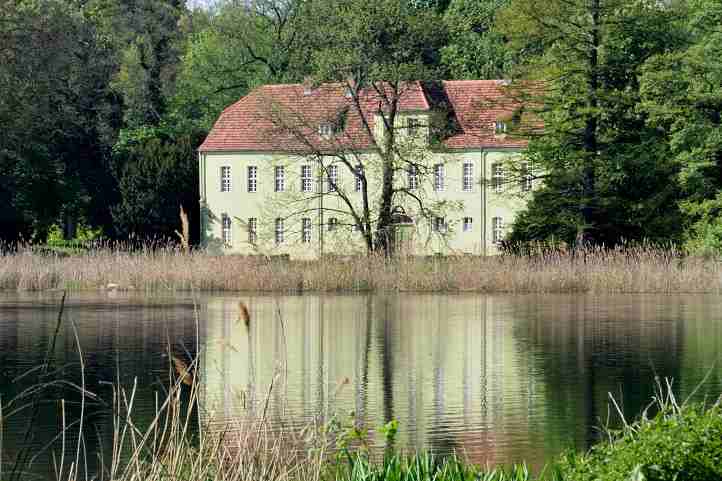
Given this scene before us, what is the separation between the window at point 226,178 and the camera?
2346 inches

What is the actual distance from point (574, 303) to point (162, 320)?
9023 millimetres

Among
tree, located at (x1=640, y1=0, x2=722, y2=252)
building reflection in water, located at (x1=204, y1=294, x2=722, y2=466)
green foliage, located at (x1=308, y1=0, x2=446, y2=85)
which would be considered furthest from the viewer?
green foliage, located at (x1=308, y1=0, x2=446, y2=85)

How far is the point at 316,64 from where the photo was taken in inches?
1687

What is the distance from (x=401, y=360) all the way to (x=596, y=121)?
79.3ft

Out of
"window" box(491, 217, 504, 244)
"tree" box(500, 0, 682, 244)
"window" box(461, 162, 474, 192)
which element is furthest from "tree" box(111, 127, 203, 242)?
"tree" box(500, 0, 682, 244)

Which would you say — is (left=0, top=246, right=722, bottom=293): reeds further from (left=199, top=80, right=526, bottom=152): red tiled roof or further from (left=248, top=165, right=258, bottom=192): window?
(left=248, top=165, right=258, bottom=192): window

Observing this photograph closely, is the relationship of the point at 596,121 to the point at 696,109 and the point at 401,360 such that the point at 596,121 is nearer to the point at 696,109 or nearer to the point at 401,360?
the point at 696,109

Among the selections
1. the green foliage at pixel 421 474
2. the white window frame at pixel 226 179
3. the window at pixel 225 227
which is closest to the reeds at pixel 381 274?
the green foliage at pixel 421 474

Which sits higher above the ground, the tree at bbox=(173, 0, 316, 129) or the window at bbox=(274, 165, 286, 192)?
the tree at bbox=(173, 0, 316, 129)

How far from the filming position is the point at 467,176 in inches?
2231

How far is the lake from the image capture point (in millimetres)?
11914

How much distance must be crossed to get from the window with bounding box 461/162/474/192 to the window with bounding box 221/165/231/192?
401 inches

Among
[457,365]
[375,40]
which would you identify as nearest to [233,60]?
[375,40]

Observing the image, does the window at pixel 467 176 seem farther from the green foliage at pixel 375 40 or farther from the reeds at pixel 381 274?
the reeds at pixel 381 274
